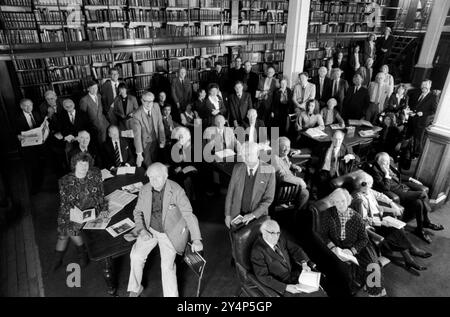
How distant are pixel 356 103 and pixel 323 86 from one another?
0.90m

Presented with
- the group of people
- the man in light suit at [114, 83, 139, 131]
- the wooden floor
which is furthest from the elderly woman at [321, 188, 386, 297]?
the man in light suit at [114, 83, 139, 131]

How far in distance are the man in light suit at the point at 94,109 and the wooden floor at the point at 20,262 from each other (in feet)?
5.69

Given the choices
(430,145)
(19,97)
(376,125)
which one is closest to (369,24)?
(376,125)

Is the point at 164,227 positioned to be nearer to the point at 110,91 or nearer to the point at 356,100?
the point at 110,91

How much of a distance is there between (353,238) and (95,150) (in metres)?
3.91

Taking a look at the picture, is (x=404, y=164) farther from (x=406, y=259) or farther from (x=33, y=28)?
(x=33, y=28)

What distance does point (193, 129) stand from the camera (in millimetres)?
5668

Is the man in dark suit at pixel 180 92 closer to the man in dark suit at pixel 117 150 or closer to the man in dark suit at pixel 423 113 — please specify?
the man in dark suit at pixel 117 150

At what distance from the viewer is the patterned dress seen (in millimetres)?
3119

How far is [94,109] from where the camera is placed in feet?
17.5

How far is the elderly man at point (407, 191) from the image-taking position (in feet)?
13.2
